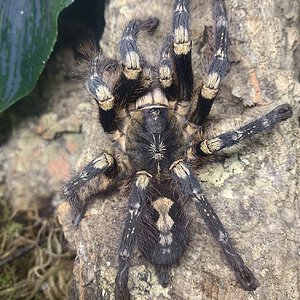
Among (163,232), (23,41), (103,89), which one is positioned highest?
(23,41)

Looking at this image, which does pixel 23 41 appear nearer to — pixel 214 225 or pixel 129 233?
pixel 129 233

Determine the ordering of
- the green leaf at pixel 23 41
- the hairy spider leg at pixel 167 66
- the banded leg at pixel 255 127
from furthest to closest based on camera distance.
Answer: the green leaf at pixel 23 41, the hairy spider leg at pixel 167 66, the banded leg at pixel 255 127

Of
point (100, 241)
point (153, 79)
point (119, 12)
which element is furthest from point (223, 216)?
point (119, 12)

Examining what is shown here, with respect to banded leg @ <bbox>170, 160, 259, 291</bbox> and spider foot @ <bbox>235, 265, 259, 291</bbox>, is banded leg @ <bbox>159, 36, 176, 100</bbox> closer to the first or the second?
banded leg @ <bbox>170, 160, 259, 291</bbox>

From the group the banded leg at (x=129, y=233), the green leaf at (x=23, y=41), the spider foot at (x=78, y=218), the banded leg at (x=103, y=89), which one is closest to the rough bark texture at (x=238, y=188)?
the spider foot at (x=78, y=218)

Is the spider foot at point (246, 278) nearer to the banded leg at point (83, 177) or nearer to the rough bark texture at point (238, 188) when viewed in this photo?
the rough bark texture at point (238, 188)

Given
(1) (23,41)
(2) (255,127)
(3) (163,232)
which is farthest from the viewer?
(1) (23,41)

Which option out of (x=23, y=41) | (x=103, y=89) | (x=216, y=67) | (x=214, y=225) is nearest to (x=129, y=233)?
(x=214, y=225)
